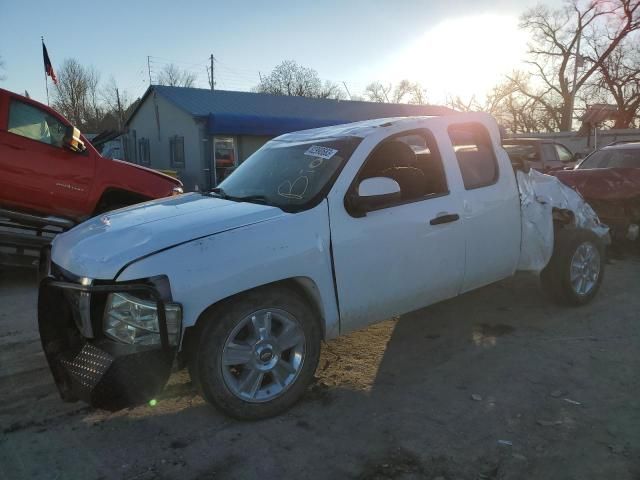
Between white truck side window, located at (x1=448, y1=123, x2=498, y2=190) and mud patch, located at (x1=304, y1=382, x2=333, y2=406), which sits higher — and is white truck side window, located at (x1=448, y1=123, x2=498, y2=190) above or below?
above

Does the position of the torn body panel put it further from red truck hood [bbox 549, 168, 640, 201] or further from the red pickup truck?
the red pickup truck

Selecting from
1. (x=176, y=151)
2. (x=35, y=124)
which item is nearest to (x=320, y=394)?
(x=35, y=124)

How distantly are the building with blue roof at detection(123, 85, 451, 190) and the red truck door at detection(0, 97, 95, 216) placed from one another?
12.2 m

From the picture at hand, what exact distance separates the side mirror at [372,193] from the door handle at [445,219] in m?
0.45

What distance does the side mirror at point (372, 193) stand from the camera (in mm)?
3289

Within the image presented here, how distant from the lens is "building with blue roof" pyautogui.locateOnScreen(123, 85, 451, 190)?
1998 centimetres

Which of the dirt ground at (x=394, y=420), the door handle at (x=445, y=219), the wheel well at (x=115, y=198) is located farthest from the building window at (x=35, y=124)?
the door handle at (x=445, y=219)

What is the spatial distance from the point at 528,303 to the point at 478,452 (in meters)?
2.94

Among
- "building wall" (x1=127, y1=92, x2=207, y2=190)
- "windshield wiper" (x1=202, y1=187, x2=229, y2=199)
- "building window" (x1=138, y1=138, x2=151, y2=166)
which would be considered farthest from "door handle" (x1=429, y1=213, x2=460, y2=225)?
"building window" (x1=138, y1=138, x2=151, y2=166)

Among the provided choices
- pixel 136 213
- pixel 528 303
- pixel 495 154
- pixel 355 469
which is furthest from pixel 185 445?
pixel 528 303

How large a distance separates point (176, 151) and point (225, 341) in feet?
68.9

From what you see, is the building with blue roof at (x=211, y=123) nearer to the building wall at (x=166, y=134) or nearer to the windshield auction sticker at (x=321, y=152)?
the building wall at (x=166, y=134)

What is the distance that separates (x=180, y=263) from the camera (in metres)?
2.70

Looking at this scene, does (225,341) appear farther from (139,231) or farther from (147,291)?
(139,231)
